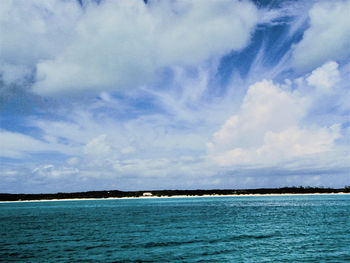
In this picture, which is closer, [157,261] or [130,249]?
[157,261]

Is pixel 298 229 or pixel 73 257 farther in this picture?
pixel 298 229

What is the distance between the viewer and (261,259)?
3216cm

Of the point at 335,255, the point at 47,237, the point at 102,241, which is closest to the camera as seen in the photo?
the point at 335,255

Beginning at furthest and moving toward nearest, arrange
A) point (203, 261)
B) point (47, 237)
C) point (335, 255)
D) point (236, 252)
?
point (47, 237) → point (236, 252) → point (335, 255) → point (203, 261)

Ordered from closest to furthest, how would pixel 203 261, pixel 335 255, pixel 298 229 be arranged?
pixel 203 261
pixel 335 255
pixel 298 229

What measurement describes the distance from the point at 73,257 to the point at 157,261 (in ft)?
33.7

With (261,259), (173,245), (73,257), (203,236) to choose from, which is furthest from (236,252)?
(73,257)

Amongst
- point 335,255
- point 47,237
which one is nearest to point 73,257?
point 47,237

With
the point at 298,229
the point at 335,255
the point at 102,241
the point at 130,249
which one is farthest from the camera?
the point at 298,229

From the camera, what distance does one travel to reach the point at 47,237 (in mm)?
50156

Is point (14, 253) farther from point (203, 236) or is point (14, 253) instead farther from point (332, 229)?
point (332, 229)

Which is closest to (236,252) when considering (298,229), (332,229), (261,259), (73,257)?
(261,259)

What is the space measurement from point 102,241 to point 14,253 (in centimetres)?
1175

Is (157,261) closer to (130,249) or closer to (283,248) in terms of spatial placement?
(130,249)
